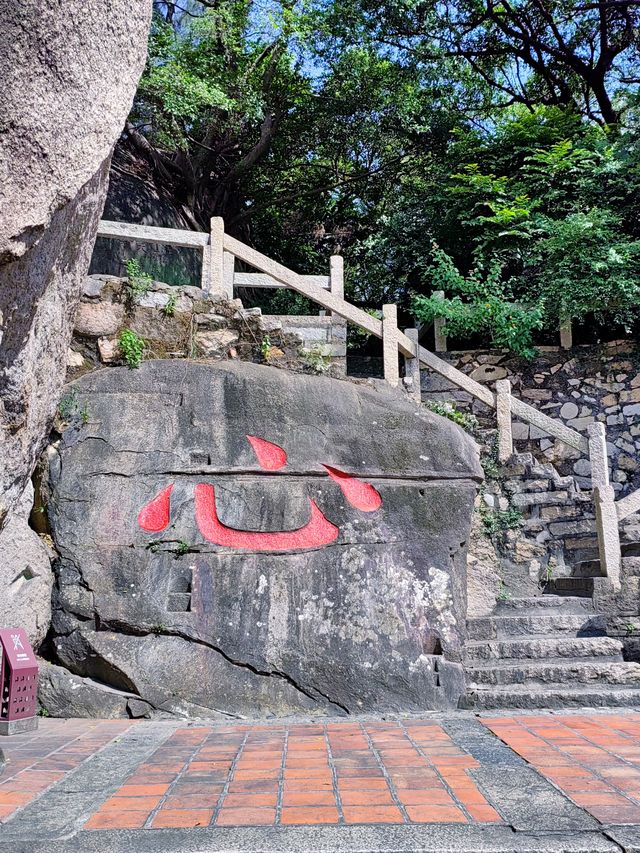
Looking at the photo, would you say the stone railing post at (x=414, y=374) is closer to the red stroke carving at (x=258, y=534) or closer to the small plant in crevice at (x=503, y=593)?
the small plant in crevice at (x=503, y=593)

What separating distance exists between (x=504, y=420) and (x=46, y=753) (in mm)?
6329

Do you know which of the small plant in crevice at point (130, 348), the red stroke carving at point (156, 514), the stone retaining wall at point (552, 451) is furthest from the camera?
the stone retaining wall at point (552, 451)

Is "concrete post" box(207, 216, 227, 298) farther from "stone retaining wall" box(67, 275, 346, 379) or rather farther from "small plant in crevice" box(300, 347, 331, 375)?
"small plant in crevice" box(300, 347, 331, 375)

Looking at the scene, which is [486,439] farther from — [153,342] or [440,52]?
[440,52]

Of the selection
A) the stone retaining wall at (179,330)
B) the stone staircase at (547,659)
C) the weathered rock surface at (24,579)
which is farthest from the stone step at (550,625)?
the weathered rock surface at (24,579)

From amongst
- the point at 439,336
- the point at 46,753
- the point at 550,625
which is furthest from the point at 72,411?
the point at 439,336

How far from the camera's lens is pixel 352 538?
5.20m

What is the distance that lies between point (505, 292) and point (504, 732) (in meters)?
7.92

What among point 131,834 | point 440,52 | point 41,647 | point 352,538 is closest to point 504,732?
point 352,538

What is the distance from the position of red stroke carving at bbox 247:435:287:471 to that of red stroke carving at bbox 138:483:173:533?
2.50 ft

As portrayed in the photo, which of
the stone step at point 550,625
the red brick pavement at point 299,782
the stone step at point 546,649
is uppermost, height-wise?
the stone step at point 550,625

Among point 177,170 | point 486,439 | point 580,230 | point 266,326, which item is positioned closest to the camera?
point 266,326

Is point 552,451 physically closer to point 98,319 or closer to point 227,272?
point 227,272

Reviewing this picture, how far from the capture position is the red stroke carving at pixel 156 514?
5086 millimetres
